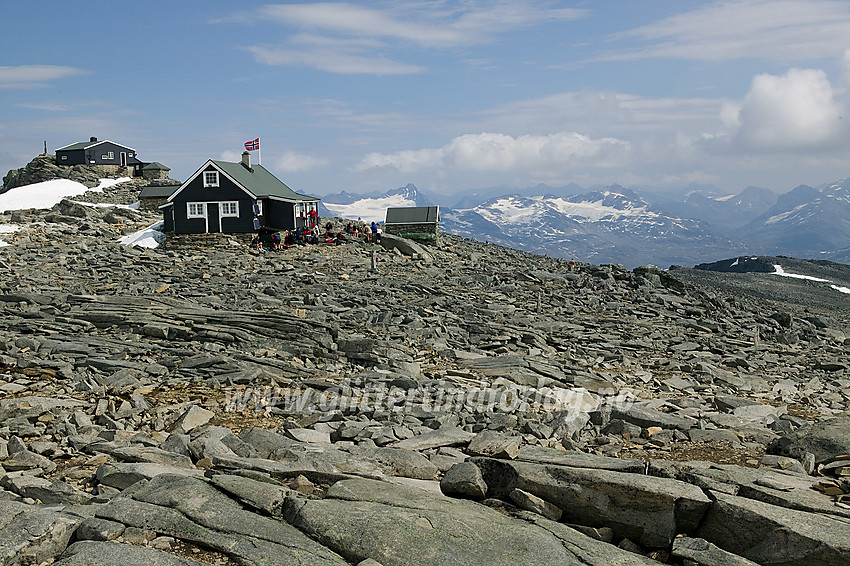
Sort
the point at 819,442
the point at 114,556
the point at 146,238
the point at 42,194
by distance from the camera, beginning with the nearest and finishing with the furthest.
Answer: the point at 114,556, the point at 819,442, the point at 146,238, the point at 42,194

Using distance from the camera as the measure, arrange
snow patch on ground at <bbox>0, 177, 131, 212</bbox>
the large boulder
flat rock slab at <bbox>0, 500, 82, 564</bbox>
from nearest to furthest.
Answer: flat rock slab at <bbox>0, 500, 82, 564</bbox> → the large boulder → snow patch on ground at <bbox>0, 177, 131, 212</bbox>

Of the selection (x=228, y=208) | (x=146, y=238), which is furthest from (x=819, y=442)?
(x=146, y=238)

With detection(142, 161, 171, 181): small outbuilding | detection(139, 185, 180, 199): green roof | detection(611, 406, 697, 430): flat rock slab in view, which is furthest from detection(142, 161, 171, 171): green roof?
detection(611, 406, 697, 430): flat rock slab

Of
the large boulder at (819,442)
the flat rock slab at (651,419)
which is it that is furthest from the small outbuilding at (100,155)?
the large boulder at (819,442)

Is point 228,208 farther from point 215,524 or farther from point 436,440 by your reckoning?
point 215,524

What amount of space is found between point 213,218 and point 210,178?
3123 mm

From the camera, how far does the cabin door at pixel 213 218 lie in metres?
50.7

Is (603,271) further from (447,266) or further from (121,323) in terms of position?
(121,323)

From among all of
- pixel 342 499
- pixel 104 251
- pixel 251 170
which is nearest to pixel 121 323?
pixel 342 499

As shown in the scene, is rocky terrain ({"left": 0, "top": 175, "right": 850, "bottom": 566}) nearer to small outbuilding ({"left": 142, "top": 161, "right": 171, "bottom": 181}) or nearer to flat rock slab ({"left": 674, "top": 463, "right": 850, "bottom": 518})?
flat rock slab ({"left": 674, "top": 463, "right": 850, "bottom": 518})

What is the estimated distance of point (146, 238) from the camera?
49625 mm

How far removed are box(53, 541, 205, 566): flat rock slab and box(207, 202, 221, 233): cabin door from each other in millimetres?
46555

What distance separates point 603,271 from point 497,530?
39255 millimetres

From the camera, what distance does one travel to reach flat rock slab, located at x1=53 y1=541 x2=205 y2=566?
21.0 feet
